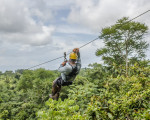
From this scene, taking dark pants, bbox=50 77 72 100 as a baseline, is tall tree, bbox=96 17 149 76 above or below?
above

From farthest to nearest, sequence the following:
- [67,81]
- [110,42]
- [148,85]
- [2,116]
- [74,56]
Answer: [110,42] < [2,116] < [67,81] < [74,56] < [148,85]

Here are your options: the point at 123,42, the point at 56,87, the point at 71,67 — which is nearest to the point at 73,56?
the point at 71,67

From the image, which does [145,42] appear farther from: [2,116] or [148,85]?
[2,116]

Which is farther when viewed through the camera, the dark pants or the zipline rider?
the dark pants

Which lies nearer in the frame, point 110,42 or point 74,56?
point 74,56

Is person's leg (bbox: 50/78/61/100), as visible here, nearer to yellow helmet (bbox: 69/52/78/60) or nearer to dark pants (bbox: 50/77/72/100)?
dark pants (bbox: 50/77/72/100)

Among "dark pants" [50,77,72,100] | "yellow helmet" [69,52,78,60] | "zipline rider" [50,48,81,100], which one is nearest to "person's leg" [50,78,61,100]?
"dark pants" [50,77,72,100]

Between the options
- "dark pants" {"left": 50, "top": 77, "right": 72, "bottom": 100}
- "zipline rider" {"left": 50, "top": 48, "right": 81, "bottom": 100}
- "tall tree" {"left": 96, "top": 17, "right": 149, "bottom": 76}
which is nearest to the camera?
"zipline rider" {"left": 50, "top": 48, "right": 81, "bottom": 100}

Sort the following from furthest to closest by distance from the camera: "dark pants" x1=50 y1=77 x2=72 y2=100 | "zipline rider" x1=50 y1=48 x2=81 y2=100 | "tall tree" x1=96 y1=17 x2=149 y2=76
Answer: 1. "tall tree" x1=96 y1=17 x2=149 y2=76
2. "dark pants" x1=50 y1=77 x2=72 y2=100
3. "zipline rider" x1=50 y1=48 x2=81 y2=100

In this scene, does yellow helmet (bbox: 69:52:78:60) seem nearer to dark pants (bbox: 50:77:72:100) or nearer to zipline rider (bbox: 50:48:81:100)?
zipline rider (bbox: 50:48:81:100)

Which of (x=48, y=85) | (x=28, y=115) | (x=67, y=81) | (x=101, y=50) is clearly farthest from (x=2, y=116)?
(x=67, y=81)

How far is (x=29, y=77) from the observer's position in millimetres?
31672

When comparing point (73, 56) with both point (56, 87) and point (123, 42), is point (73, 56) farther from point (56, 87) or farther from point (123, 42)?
point (123, 42)

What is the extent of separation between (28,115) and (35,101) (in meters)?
2.15
